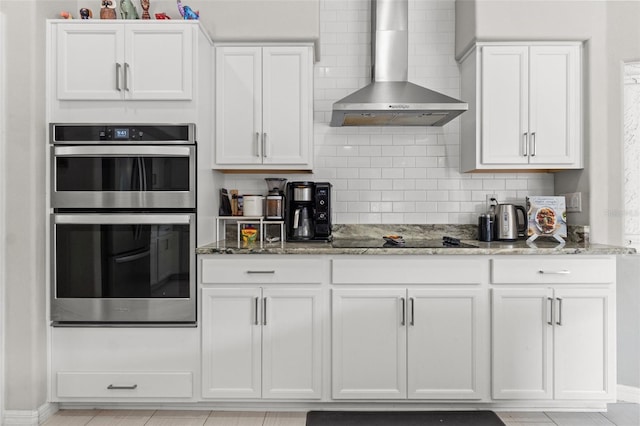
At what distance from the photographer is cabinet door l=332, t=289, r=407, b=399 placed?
96.6 inches

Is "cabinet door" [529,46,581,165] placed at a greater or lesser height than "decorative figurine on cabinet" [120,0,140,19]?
lesser

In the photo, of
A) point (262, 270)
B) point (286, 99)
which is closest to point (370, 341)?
point (262, 270)

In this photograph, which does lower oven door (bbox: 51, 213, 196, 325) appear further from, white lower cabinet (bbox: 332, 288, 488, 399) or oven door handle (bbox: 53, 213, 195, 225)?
white lower cabinet (bbox: 332, 288, 488, 399)

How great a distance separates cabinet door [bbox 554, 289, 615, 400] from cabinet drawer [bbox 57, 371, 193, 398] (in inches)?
83.8

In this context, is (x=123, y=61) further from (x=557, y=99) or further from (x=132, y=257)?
(x=557, y=99)

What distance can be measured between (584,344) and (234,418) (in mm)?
2049

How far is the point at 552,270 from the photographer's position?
244cm

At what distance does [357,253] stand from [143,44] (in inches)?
67.8

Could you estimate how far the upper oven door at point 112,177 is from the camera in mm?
2420

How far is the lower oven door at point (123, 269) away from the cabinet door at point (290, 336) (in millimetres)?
451

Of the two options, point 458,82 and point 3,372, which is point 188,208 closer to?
point 3,372

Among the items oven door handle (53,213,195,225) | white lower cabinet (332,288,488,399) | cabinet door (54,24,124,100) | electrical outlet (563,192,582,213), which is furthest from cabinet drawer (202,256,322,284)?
electrical outlet (563,192,582,213)

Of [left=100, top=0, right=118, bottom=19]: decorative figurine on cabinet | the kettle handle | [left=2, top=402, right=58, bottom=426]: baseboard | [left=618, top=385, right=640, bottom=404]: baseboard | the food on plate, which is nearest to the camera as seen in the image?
[left=2, top=402, right=58, bottom=426]: baseboard

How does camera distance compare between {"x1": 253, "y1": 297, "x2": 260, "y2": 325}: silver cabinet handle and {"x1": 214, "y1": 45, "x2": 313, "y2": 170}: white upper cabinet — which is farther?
{"x1": 214, "y1": 45, "x2": 313, "y2": 170}: white upper cabinet
